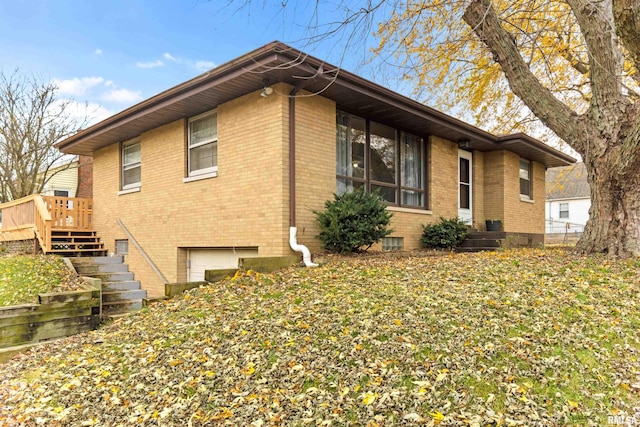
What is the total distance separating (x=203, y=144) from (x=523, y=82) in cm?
659

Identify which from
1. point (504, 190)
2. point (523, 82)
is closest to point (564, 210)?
point (504, 190)

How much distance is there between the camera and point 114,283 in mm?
8906

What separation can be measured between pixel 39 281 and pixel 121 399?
17.2ft

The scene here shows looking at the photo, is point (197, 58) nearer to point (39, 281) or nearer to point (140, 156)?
point (140, 156)

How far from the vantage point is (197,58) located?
10.5 metres

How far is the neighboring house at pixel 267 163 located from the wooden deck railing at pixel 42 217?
1.82 ft

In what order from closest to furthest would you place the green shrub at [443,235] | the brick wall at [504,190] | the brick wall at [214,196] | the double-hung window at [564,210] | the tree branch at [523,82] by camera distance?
the brick wall at [214,196] → the tree branch at [523,82] → the green shrub at [443,235] → the brick wall at [504,190] → the double-hung window at [564,210]

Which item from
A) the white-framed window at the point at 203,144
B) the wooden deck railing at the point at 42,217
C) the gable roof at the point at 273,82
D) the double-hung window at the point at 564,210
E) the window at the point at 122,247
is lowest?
the window at the point at 122,247

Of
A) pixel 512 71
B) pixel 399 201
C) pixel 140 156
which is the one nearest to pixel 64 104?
pixel 140 156

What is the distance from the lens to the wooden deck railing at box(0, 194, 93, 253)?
1006 cm

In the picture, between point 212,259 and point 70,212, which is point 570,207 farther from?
point 70,212

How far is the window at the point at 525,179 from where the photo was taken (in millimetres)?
14219

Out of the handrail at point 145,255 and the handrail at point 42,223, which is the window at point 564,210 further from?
the handrail at point 42,223

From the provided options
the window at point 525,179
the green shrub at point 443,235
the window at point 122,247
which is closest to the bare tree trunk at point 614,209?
the green shrub at point 443,235
